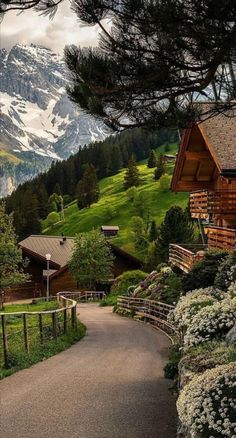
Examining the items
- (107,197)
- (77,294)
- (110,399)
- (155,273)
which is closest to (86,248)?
(77,294)

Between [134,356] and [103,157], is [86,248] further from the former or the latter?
[103,157]

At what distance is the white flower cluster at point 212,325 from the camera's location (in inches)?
384

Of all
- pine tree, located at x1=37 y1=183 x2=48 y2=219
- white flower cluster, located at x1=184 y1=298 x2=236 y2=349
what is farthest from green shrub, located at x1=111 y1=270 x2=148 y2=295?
pine tree, located at x1=37 y1=183 x2=48 y2=219

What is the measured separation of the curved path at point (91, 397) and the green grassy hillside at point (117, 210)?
8413cm

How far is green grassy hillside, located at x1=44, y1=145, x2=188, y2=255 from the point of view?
362ft

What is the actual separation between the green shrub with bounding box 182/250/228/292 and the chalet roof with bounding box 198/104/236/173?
5824 millimetres

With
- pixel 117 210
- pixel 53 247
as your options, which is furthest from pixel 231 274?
pixel 117 210

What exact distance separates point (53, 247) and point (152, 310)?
43821mm

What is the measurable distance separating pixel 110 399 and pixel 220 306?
269 cm

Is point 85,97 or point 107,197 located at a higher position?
point 107,197

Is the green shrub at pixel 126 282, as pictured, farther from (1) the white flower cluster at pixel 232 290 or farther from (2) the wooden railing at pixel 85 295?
(1) the white flower cluster at pixel 232 290

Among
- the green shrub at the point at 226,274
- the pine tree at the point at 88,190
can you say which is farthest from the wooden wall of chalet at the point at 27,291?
the pine tree at the point at 88,190

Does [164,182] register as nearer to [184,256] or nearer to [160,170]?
[160,170]

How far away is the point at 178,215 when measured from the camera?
192 ft
